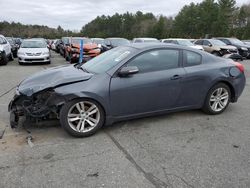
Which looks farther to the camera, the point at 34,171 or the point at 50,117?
the point at 50,117

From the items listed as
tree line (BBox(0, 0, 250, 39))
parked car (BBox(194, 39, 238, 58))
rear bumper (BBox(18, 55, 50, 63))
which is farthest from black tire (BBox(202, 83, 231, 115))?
tree line (BBox(0, 0, 250, 39))

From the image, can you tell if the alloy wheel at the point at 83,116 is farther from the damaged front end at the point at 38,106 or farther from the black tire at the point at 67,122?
the damaged front end at the point at 38,106

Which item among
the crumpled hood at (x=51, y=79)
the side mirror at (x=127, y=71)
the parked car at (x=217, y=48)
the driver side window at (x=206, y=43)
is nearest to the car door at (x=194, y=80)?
the side mirror at (x=127, y=71)

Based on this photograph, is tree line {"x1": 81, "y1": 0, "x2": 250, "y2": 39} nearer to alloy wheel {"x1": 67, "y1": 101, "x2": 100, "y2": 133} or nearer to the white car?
the white car

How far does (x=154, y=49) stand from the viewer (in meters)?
4.50

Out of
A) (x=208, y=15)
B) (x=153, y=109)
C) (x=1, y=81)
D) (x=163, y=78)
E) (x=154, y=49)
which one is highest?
(x=208, y=15)

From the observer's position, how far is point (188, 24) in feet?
179

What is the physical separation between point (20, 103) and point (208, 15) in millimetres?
49106

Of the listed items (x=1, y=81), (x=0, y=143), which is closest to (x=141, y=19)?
(x=1, y=81)

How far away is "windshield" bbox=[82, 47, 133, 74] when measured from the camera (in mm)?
4308

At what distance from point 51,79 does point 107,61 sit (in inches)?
41.7

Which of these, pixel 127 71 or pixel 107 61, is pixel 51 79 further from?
pixel 127 71

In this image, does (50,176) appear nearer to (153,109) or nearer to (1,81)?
(153,109)

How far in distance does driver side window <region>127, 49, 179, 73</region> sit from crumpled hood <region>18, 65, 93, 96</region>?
2.89ft
